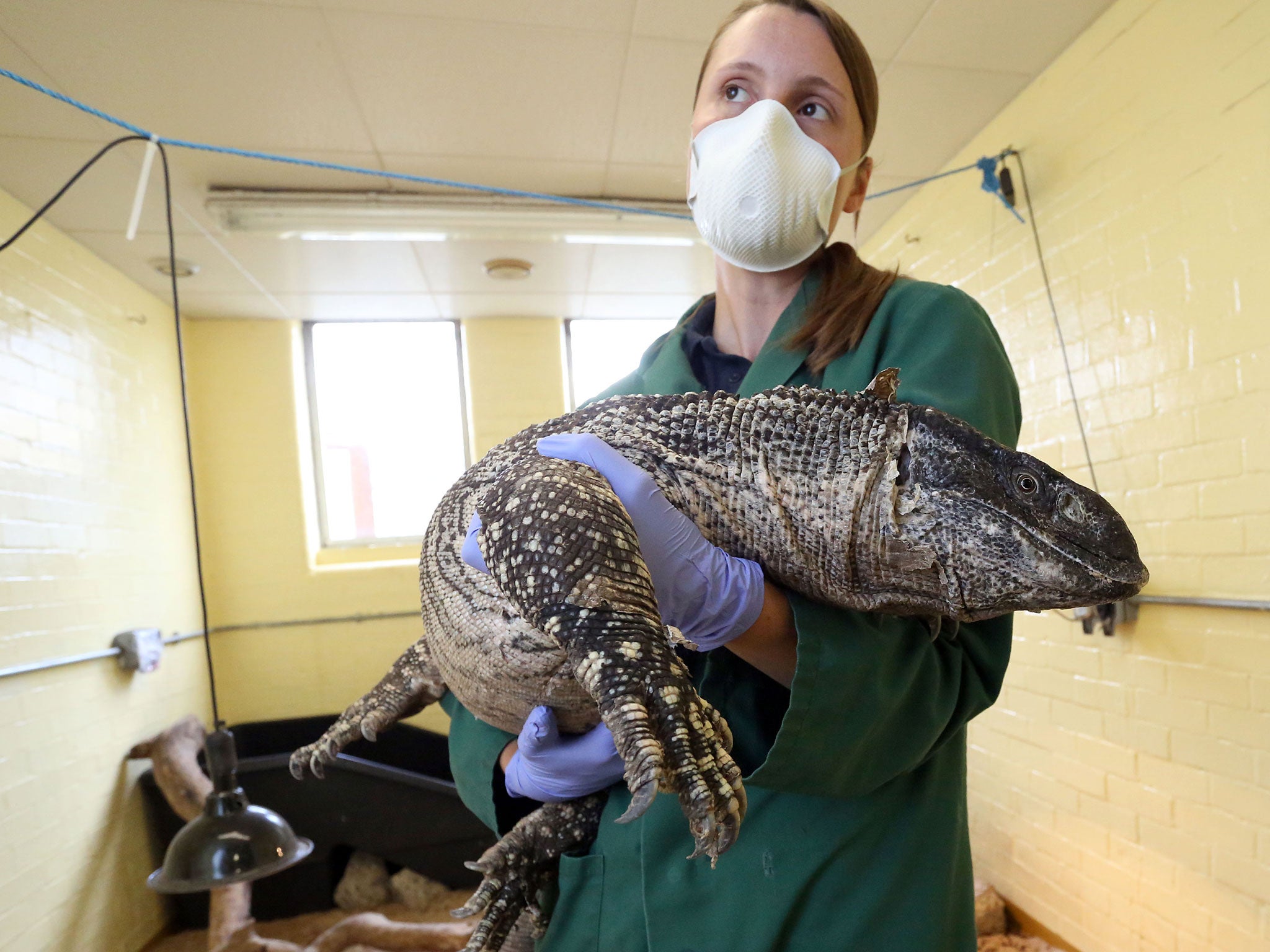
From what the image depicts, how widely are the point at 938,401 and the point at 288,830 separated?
270 centimetres

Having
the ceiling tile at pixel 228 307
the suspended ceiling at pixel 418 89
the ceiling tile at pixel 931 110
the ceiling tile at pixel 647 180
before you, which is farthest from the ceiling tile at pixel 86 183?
the ceiling tile at pixel 931 110

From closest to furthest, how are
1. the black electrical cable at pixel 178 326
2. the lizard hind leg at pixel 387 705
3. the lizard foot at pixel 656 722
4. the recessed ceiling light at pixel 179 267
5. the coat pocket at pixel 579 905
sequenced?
the lizard foot at pixel 656 722, the coat pocket at pixel 579 905, the lizard hind leg at pixel 387 705, the black electrical cable at pixel 178 326, the recessed ceiling light at pixel 179 267

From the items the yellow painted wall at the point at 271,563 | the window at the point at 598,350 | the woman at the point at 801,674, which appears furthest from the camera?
the window at the point at 598,350

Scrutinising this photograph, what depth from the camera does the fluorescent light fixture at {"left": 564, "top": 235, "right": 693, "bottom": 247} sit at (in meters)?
5.16

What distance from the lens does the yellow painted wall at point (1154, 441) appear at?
2746 millimetres

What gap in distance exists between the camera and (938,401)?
124 cm

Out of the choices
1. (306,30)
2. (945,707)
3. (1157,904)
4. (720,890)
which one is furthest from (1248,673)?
(306,30)

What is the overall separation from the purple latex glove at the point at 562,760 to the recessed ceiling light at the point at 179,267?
17.1 feet

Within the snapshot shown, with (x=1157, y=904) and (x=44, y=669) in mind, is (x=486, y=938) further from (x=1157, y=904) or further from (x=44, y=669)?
(x=44, y=669)

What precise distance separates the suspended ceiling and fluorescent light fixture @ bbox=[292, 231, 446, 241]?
338 millimetres

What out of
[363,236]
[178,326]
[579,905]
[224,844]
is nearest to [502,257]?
[363,236]

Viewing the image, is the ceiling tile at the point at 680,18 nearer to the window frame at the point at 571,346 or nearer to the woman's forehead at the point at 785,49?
the woman's forehead at the point at 785,49

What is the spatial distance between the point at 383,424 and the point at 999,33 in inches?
237


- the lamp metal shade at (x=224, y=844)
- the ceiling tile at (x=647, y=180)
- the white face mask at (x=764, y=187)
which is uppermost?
the ceiling tile at (x=647, y=180)
